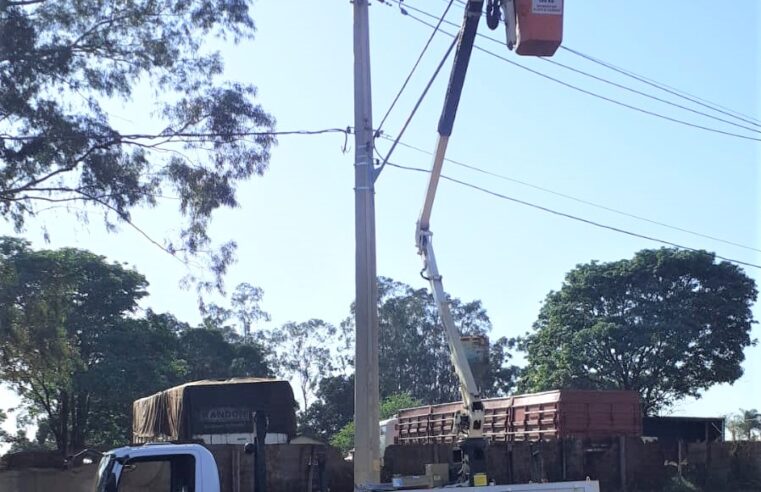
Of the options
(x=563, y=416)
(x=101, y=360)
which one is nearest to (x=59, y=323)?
(x=563, y=416)

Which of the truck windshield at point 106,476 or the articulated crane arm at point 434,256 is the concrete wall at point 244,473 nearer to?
the articulated crane arm at point 434,256

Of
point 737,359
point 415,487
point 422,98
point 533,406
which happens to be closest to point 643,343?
point 737,359

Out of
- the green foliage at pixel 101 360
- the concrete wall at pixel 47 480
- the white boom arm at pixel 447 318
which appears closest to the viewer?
the white boom arm at pixel 447 318

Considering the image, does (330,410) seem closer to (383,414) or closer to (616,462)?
(383,414)

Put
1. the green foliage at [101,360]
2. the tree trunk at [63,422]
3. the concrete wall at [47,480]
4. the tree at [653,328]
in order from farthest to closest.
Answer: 1. the tree trunk at [63,422]
2. the tree at [653,328]
3. the green foliage at [101,360]
4. the concrete wall at [47,480]

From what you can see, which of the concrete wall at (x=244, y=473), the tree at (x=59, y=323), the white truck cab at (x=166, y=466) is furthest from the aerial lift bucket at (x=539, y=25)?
the tree at (x=59, y=323)

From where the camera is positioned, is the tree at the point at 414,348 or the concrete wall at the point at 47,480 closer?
the concrete wall at the point at 47,480

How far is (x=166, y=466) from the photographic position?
33.3 ft

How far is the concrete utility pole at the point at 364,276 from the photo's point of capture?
48.6 ft

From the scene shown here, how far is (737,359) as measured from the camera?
4581 centimetres

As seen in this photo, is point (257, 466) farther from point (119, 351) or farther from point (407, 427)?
point (119, 351)

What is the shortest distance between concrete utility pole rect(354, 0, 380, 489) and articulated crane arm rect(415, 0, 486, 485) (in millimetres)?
919

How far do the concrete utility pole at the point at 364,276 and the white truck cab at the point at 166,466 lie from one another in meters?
4.78

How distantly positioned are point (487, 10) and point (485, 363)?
20.3 ft
